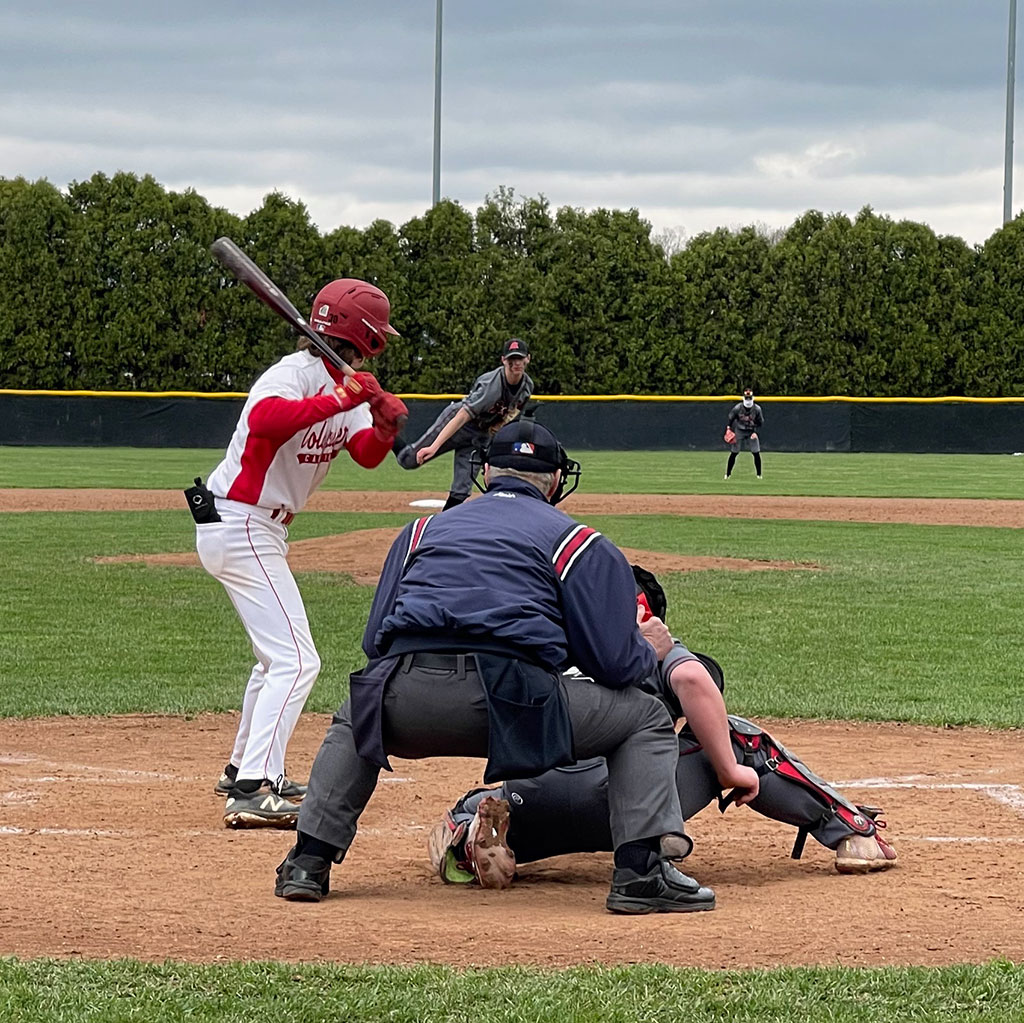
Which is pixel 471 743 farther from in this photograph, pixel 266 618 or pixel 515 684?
pixel 266 618

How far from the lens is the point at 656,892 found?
449 centimetres

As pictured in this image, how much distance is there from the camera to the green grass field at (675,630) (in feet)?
11.6

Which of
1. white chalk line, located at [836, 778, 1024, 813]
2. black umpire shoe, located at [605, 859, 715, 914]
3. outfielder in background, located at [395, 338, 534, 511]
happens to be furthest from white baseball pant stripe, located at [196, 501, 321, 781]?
outfielder in background, located at [395, 338, 534, 511]

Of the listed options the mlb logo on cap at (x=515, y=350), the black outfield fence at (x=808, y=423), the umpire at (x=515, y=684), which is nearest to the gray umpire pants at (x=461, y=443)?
the mlb logo on cap at (x=515, y=350)

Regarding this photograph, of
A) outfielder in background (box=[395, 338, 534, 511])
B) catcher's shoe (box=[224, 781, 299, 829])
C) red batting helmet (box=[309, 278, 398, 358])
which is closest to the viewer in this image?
catcher's shoe (box=[224, 781, 299, 829])

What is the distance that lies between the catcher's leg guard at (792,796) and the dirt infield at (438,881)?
161mm

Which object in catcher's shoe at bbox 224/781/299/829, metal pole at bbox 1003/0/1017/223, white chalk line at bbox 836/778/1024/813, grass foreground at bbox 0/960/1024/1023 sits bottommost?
white chalk line at bbox 836/778/1024/813

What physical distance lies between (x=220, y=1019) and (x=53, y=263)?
46.0 meters

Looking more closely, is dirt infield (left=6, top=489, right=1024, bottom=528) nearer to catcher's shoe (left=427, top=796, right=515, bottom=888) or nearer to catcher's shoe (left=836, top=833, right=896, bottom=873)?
catcher's shoe (left=836, top=833, right=896, bottom=873)

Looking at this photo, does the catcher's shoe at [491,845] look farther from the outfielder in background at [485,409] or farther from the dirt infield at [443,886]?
the outfielder in background at [485,409]

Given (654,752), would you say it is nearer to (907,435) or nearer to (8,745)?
(8,745)

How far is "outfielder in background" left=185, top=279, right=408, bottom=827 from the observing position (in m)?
5.79

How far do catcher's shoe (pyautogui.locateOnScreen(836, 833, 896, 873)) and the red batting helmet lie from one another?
2.54 m

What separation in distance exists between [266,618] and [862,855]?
2.39 metres
